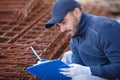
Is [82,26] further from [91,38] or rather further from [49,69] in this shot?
[49,69]

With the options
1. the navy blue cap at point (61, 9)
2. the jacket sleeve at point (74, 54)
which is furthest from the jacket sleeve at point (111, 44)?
the jacket sleeve at point (74, 54)

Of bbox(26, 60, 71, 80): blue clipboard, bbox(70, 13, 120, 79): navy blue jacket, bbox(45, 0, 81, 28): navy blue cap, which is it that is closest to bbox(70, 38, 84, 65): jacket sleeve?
bbox(70, 13, 120, 79): navy blue jacket

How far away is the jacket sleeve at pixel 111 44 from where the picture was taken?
252 centimetres

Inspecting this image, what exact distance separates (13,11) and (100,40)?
3327 mm

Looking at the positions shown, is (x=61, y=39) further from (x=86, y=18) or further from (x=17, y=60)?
(x=86, y=18)

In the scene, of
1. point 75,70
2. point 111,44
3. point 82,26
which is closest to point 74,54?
point 75,70

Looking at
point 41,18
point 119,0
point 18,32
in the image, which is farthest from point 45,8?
point 119,0

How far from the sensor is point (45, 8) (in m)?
6.04

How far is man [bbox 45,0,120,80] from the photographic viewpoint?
2.54 m

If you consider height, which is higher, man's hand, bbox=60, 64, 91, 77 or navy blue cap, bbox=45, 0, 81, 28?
navy blue cap, bbox=45, 0, 81, 28

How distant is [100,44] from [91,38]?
0.32 feet

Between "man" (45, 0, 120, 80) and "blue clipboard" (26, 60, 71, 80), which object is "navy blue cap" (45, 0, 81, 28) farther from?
"blue clipboard" (26, 60, 71, 80)

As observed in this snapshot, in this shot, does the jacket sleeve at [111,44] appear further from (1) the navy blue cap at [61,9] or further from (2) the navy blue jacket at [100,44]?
(1) the navy blue cap at [61,9]

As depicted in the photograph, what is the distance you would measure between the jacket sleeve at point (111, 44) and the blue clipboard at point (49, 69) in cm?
37
